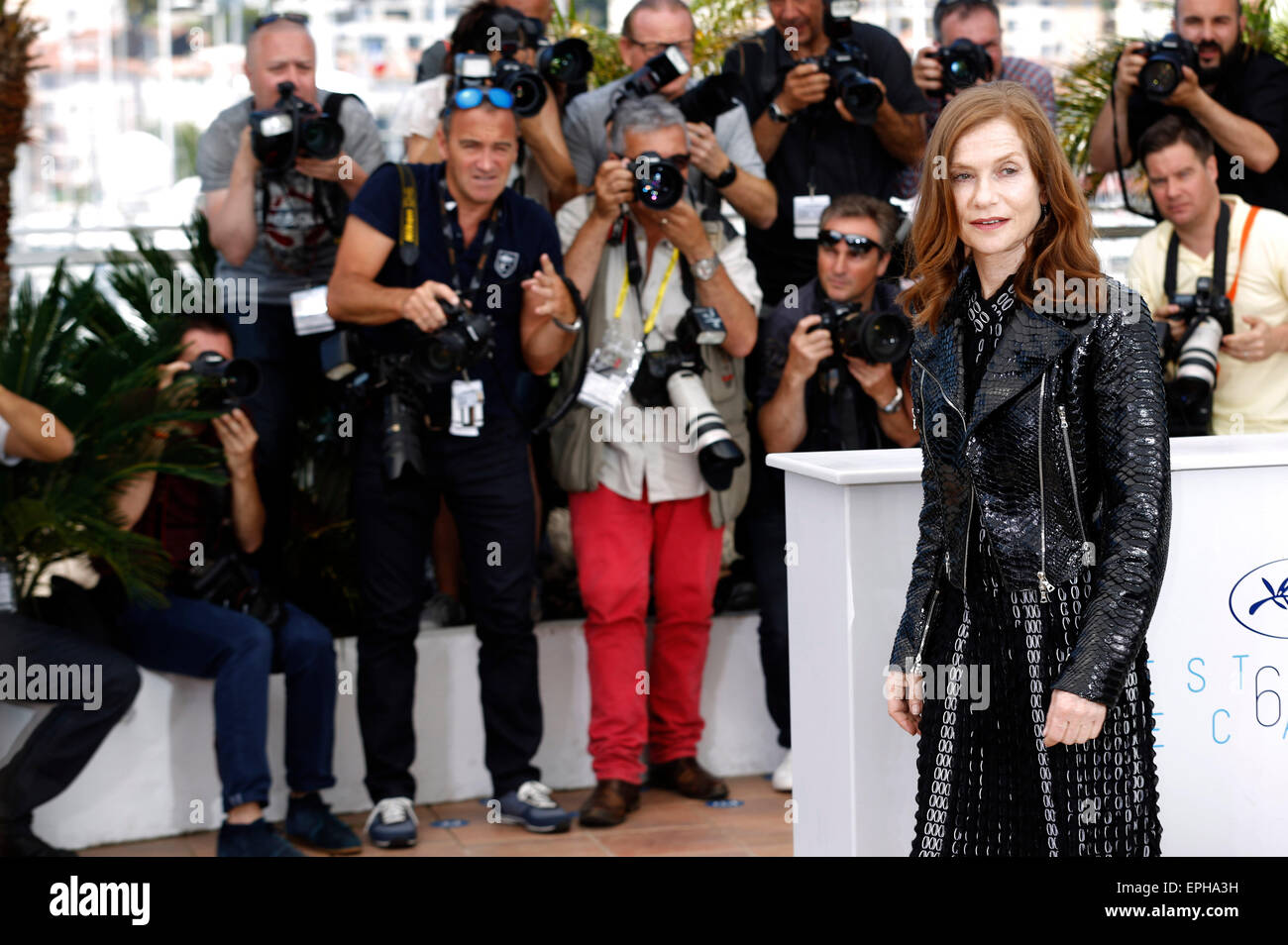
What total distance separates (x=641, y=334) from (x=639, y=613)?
2.56 feet

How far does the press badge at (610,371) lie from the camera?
4.47 metres

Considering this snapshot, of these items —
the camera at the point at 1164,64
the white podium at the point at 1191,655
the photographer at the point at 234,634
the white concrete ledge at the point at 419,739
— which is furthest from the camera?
the camera at the point at 1164,64

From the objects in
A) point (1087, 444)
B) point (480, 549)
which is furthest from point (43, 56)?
point (1087, 444)

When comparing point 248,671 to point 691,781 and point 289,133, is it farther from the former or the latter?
point 289,133

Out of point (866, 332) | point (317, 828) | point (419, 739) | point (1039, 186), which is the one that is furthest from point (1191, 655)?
point (419, 739)

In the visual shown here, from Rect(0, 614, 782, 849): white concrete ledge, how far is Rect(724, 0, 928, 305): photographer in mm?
1171

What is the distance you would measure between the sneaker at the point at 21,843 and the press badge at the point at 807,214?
2.70m

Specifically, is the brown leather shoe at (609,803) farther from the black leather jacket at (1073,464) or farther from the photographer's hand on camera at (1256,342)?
the black leather jacket at (1073,464)

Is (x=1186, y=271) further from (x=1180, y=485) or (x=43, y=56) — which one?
(x=43, y=56)

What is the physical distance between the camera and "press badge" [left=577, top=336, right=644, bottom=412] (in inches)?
176

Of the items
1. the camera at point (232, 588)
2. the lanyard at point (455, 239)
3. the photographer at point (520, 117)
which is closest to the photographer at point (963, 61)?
the photographer at point (520, 117)

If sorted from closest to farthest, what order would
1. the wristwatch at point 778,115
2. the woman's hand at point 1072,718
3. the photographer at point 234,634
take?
1. the woman's hand at point 1072,718
2. the photographer at point 234,634
3. the wristwatch at point 778,115

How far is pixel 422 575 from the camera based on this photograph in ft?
14.6

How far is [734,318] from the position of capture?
4.61m
